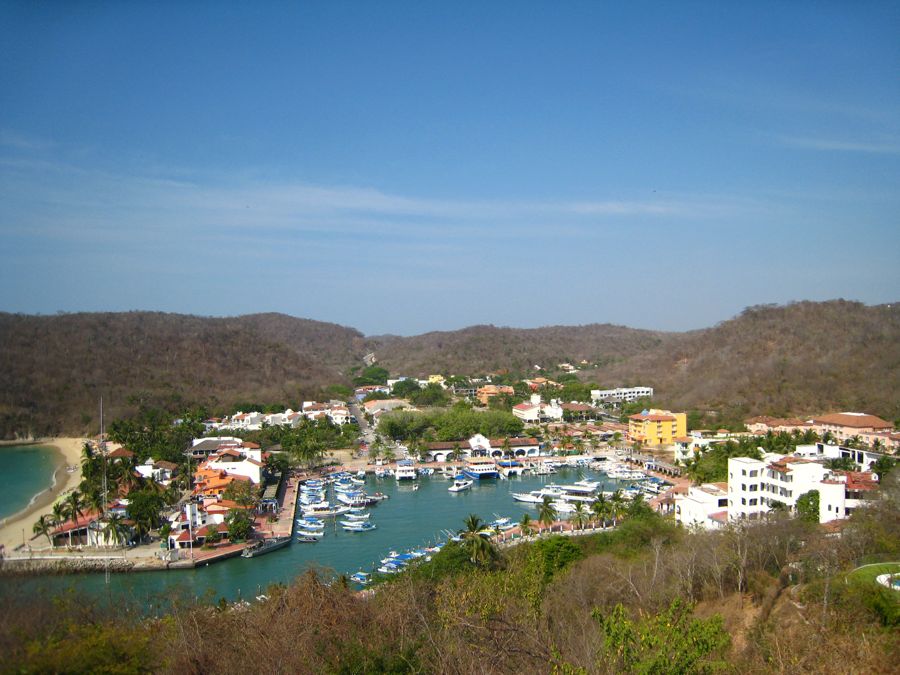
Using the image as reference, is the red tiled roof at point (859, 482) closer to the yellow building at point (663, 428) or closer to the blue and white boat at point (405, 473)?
the blue and white boat at point (405, 473)

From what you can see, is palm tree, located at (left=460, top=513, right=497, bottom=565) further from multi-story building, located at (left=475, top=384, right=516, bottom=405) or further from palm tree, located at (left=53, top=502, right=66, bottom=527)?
multi-story building, located at (left=475, top=384, right=516, bottom=405)

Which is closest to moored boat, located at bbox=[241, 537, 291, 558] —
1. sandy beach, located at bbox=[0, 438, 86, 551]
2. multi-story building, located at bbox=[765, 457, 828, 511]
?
sandy beach, located at bbox=[0, 438, 86, 551]

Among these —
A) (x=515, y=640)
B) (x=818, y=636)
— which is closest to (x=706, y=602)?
(x=818, y=636)

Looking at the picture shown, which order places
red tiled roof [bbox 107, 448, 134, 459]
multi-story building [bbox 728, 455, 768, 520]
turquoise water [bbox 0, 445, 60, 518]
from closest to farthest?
multi-story building [bbox 728, 455, 768, 520], turquoise water [bbox 0, 445, 60, 518], red tiled roof [bbox 107, 448, 134, 459]

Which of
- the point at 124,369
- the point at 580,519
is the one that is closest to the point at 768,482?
the point at 580,519

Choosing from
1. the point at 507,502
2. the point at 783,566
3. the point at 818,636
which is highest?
the point at 818,636

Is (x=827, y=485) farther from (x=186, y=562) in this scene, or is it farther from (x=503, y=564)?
(x=186, y=562)

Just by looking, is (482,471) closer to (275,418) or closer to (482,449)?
(482,449)
